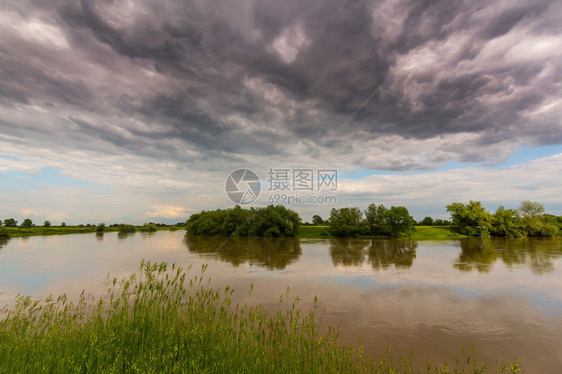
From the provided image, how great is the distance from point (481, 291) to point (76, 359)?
20.9m

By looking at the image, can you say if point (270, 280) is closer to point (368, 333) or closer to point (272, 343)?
point (368, 333)

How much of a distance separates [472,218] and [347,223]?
110 feet

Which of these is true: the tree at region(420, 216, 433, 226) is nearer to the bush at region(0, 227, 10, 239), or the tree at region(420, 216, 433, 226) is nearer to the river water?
the river water

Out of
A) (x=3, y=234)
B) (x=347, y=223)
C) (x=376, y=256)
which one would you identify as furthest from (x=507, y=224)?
(x=3, y=234)

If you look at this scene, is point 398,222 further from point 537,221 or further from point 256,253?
point 256,253

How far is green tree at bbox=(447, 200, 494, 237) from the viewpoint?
63.4 meters

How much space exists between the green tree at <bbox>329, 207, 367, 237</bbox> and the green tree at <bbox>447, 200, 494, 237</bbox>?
2696 cm

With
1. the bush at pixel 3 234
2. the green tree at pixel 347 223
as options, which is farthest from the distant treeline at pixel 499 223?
the bush at pixel 3 234

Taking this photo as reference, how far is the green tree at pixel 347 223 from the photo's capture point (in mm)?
66375

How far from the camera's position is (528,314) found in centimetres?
1190

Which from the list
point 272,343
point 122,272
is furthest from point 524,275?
point 122,272

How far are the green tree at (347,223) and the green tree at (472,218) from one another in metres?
27.0

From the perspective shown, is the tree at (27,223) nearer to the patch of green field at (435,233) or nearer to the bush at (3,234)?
the bush at (3,234)

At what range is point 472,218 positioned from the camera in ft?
212
